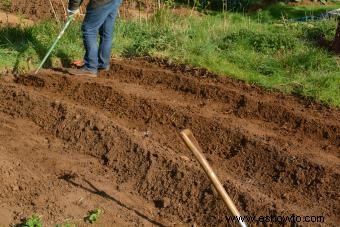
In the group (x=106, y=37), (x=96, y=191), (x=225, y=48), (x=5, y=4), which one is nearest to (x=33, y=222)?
(x=96, y=191)

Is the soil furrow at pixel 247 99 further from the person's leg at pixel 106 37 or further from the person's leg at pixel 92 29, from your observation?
the person's leg at pixel 92 29

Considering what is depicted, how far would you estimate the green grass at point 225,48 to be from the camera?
6.52 meters

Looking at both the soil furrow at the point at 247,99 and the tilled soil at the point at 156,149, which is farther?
the soil furrow at the point at 247,99

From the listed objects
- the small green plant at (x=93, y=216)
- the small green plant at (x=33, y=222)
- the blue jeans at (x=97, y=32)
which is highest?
the blue jeans at (x=97, y=32)

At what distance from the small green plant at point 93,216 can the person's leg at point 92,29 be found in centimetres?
274

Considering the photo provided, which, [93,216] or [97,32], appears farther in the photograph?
[97,32]

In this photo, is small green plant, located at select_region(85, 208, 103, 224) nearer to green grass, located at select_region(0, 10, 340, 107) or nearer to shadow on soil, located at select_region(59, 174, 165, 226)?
shadow on soil, located at select_region(59, 174, 165, 226)

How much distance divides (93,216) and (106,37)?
10.2ft

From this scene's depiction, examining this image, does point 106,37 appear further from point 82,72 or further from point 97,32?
point 82,72

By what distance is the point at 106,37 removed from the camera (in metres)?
6.65

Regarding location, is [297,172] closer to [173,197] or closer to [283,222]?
[283,222]

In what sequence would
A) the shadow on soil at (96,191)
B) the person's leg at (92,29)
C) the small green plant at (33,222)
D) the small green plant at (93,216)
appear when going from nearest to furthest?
the small green plant at (33,222) → the small green plant at (93,216) → the shadow on soil at (96,191) → the person's leg at (92,29)

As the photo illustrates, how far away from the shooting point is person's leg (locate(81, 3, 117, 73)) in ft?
20.4

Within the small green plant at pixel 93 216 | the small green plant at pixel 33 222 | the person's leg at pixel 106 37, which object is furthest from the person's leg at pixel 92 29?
the small green plant at pixel 33 222
